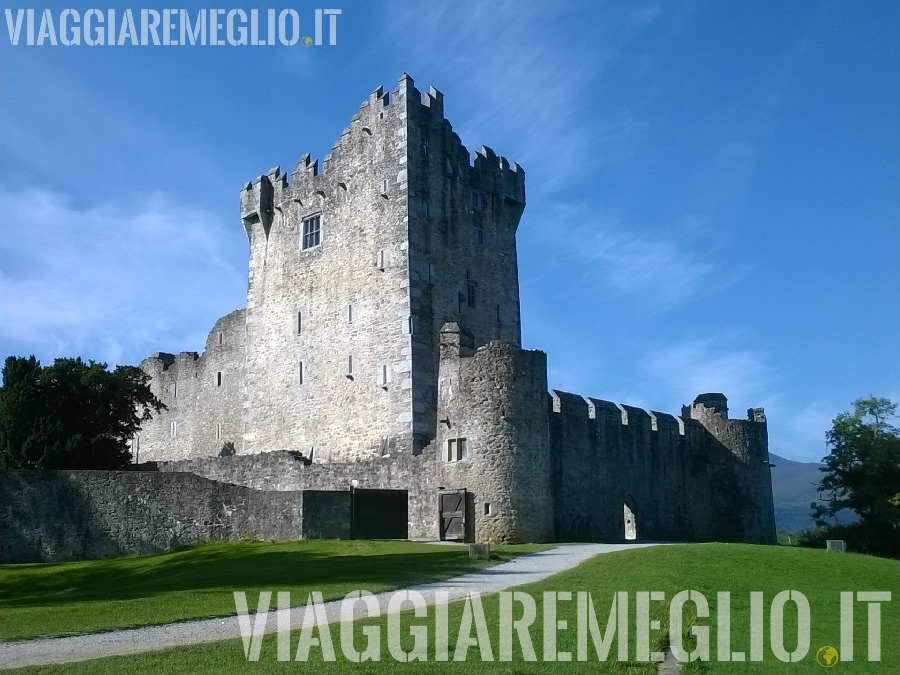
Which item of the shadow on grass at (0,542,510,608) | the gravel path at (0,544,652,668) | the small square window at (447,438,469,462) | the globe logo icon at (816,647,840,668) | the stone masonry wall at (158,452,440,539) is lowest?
the shadow on grass at (0,542,510,608)

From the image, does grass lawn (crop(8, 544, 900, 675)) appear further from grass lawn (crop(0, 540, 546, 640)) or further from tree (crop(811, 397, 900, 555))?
tree (crop(811, 397, 900, 555))

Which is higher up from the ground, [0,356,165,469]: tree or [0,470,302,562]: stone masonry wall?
[0,356,165,469]: tree

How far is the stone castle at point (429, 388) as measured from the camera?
2934cm

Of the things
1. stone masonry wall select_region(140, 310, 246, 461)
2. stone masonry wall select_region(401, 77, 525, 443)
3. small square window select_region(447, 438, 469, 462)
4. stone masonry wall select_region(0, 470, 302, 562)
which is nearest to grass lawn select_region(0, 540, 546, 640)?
Answer: stone masonry wall select_region(0, 470, 302, 562)

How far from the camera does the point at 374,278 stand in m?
36.1

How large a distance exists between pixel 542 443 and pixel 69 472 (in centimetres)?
1463

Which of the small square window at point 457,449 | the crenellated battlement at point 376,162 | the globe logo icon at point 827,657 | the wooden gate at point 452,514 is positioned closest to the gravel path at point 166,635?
the globe logo icon at point 827,657

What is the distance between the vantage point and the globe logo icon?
12.2m

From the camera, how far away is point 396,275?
35375 mm

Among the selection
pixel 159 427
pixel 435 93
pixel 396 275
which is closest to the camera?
pixel 396 275

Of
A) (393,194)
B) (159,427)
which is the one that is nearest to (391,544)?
(393,194)

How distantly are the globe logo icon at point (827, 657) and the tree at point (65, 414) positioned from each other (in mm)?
30263

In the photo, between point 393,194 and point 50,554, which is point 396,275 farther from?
point 50,554

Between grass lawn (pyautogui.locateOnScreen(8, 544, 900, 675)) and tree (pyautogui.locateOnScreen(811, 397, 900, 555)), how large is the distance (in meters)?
11.8
